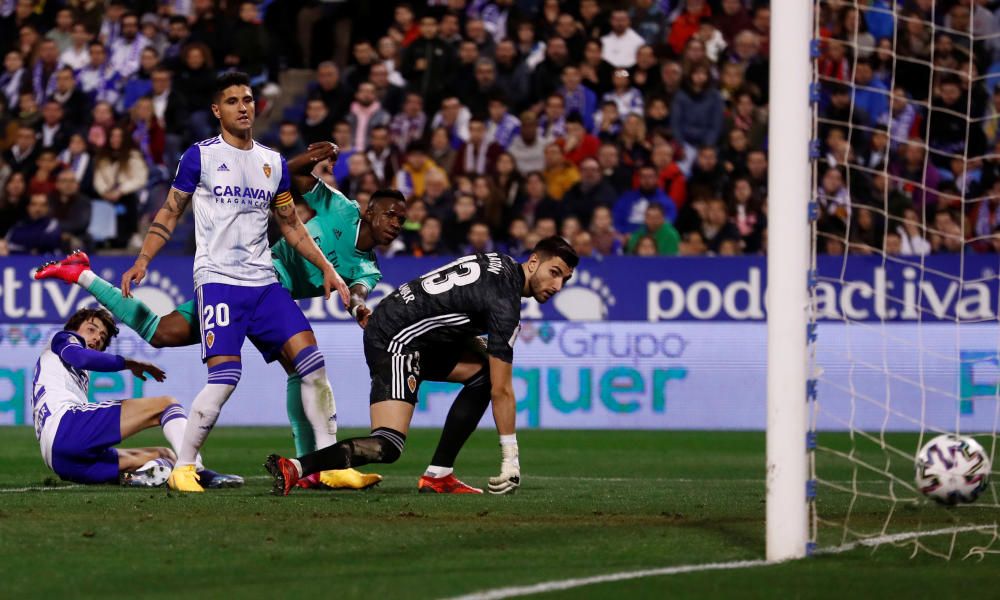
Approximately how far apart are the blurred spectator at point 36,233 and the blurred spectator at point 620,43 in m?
6.77

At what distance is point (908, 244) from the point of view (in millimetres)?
16312

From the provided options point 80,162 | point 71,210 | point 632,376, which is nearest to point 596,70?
point 632,376

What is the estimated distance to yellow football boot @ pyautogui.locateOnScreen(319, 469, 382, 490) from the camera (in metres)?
9.12

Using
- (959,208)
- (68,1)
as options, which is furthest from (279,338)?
(68,1)

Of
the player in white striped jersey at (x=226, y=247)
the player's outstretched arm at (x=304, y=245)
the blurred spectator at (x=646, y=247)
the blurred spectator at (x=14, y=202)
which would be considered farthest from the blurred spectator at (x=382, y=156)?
the player in white striped jersey at (x=226, y=247)

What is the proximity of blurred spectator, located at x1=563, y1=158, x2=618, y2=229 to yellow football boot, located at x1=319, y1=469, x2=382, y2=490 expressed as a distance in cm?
847

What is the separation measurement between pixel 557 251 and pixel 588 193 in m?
8.98

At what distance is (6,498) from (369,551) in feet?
9.33

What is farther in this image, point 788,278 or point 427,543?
point 427,543

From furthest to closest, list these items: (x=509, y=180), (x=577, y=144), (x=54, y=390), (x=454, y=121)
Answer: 1. (x=454, y=121)
2. (x=577, y=144)
3. (x=509, y=180)
4. (x=54, y=390)

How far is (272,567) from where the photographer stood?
5980 millimetres

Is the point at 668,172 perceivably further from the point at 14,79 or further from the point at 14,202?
the point at 14,79

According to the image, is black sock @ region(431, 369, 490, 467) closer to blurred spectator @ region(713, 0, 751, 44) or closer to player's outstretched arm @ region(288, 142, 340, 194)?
player's outstretched arm @ region(288, 142, 340, 194)

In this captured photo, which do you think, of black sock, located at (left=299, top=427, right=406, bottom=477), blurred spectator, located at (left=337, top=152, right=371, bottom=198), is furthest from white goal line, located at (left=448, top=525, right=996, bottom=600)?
blurred spectator, located at (left=337, top=152, right=371, bottom=198)
